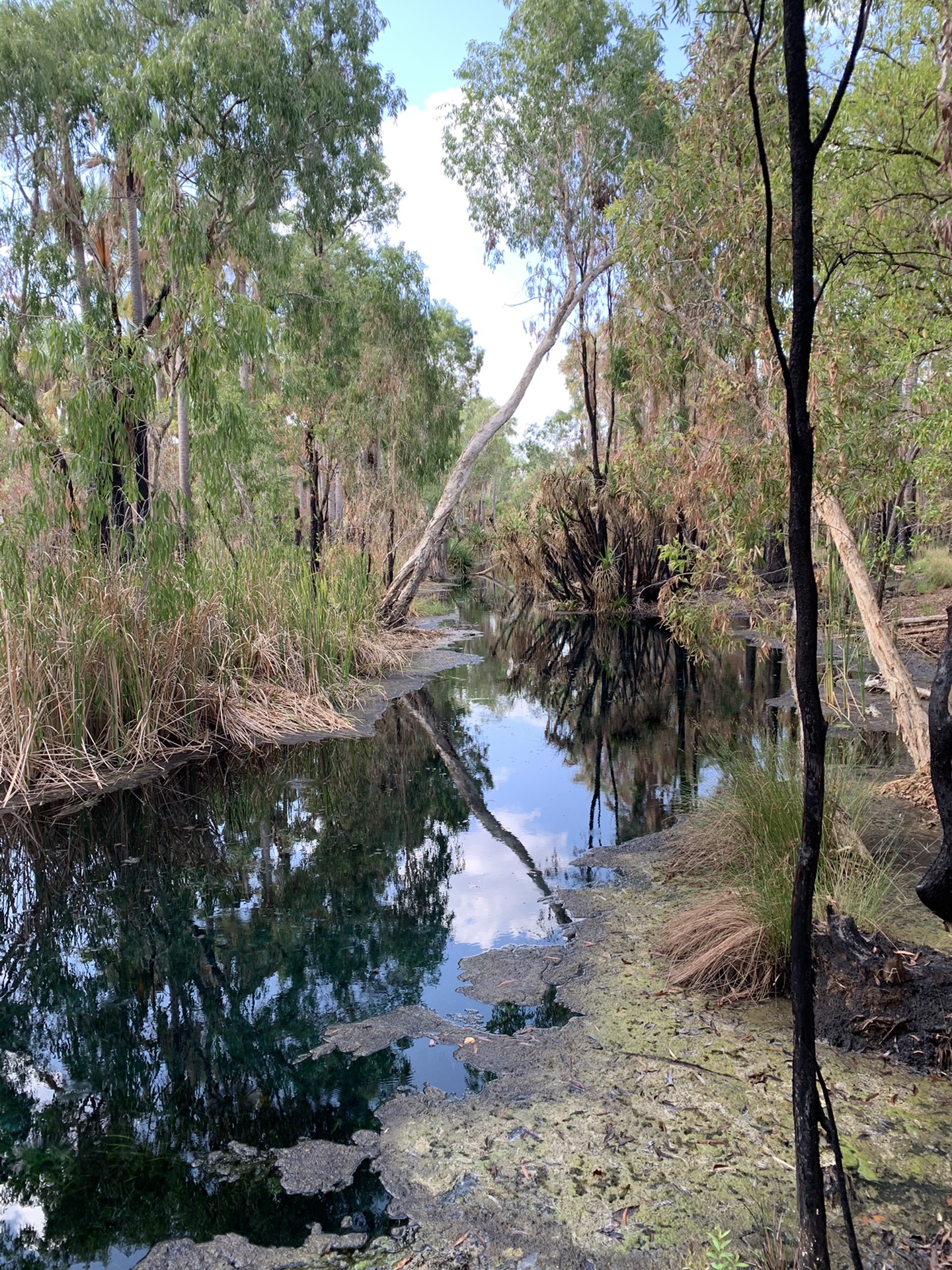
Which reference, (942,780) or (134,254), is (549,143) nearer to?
(134,254)

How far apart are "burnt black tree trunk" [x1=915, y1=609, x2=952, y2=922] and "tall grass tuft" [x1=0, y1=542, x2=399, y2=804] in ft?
16.4

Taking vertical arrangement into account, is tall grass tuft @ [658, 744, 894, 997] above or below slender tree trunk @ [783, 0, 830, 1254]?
below

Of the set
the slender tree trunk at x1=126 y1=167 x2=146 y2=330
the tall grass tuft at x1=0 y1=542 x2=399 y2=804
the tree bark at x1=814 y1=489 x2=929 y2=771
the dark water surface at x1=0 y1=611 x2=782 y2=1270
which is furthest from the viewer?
the slender tree trunk at x1=126 y1=167 x2=146 y2=330

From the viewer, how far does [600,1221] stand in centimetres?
211

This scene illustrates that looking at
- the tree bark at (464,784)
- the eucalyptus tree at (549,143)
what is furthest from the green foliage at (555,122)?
the tree bark at (464,784)

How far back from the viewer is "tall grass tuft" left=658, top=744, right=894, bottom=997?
3.27 meters

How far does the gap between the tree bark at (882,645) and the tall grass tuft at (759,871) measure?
59 centimetres

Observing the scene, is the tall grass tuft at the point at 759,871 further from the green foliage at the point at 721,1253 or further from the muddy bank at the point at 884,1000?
the green foliage at the point at 721,1253

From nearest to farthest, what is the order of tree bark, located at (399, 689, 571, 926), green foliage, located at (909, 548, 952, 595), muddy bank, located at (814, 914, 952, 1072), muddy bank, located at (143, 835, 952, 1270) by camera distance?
muddy bank, located at (143, 835, 952, 1270) < muddy bank, located at (814, 914, 952, 1072) < tree bark, located at (399, 689, 571, 926) < green foliage, located at (909, 548, 952, 595)

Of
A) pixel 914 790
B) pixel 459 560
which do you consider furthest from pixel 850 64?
pixel 459 560

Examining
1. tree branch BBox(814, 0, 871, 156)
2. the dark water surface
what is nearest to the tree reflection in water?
the dark water surface

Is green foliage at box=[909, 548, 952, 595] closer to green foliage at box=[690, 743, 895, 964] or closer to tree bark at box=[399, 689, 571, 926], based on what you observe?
tree bark at box=[399, 689, 571, 926]

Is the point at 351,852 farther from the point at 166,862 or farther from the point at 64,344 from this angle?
the point at 64,344

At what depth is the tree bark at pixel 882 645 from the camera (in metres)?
4.97
